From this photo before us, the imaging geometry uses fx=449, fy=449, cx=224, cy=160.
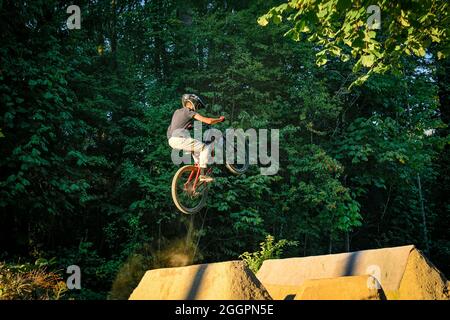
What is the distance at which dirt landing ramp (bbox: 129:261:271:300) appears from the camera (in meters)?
5.31

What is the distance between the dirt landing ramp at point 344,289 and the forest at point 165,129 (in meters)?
8.90

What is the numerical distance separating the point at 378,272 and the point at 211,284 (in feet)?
8.53

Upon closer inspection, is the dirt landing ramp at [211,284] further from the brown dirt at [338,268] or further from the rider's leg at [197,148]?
the rider's leg at [197,148]

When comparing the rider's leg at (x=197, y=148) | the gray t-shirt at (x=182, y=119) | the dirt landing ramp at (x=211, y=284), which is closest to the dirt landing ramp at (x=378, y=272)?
the dirt landing ramp at (x=211, y=284)

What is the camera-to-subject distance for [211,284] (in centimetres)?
546

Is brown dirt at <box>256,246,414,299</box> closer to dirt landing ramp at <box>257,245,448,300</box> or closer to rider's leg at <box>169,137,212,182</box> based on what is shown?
dirt landing ramp at <box>257,245,448,300</box>

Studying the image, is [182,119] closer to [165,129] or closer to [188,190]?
[188,190]

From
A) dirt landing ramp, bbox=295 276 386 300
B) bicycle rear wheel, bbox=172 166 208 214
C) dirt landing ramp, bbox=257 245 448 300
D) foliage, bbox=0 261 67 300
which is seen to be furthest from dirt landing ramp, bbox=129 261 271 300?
bicycle rear wheel, bbox=172 166 208 214

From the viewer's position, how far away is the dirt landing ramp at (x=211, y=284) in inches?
209

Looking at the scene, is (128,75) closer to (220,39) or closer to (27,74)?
(220,39)

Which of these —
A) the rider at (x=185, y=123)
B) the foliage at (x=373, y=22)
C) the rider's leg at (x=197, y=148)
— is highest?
the foliage at (x=373, y=22)

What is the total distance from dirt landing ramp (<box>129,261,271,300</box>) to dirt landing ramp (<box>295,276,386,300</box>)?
21.9 inches

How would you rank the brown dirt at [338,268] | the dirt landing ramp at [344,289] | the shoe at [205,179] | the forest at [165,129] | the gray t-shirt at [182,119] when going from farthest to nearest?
the forest at [165,129] < the shoe at [205,179] < the gray t-shirt at [182,119] < the brown dirt at [338,268] < the dirt landing ramp at [344,289]
